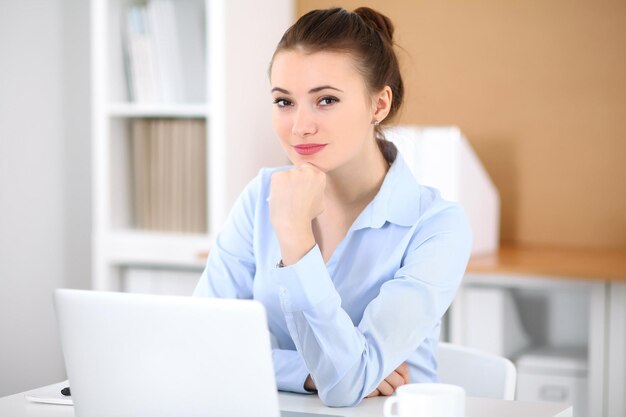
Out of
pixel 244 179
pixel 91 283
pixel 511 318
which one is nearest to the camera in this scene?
pixel 511 318

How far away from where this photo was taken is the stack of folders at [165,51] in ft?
10.2

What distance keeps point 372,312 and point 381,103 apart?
47 centimetres

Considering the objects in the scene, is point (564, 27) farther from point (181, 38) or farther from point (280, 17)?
point (181, 38)

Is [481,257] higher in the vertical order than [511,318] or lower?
higher

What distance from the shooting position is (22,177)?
3316 mm

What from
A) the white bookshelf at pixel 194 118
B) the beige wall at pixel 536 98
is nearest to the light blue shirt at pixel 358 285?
the white bookshelf at pixel 194 118

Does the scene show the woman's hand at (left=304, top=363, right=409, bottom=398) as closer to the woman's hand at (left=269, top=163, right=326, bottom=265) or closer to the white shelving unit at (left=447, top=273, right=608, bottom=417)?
the woman's hand at (left=269, top=163, right=326, bottom=265)

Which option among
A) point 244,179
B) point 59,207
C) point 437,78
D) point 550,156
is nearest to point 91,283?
point 59,207

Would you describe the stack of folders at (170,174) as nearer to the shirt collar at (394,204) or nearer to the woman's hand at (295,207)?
the shirt collar at (394,204)

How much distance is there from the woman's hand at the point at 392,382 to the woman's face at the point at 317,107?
37 centimetres

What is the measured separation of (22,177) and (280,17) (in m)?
1.06

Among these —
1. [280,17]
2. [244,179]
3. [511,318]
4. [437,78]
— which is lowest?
[511,318]

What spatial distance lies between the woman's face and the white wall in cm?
186

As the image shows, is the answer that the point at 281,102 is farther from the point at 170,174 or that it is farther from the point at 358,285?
the point at 170,174
